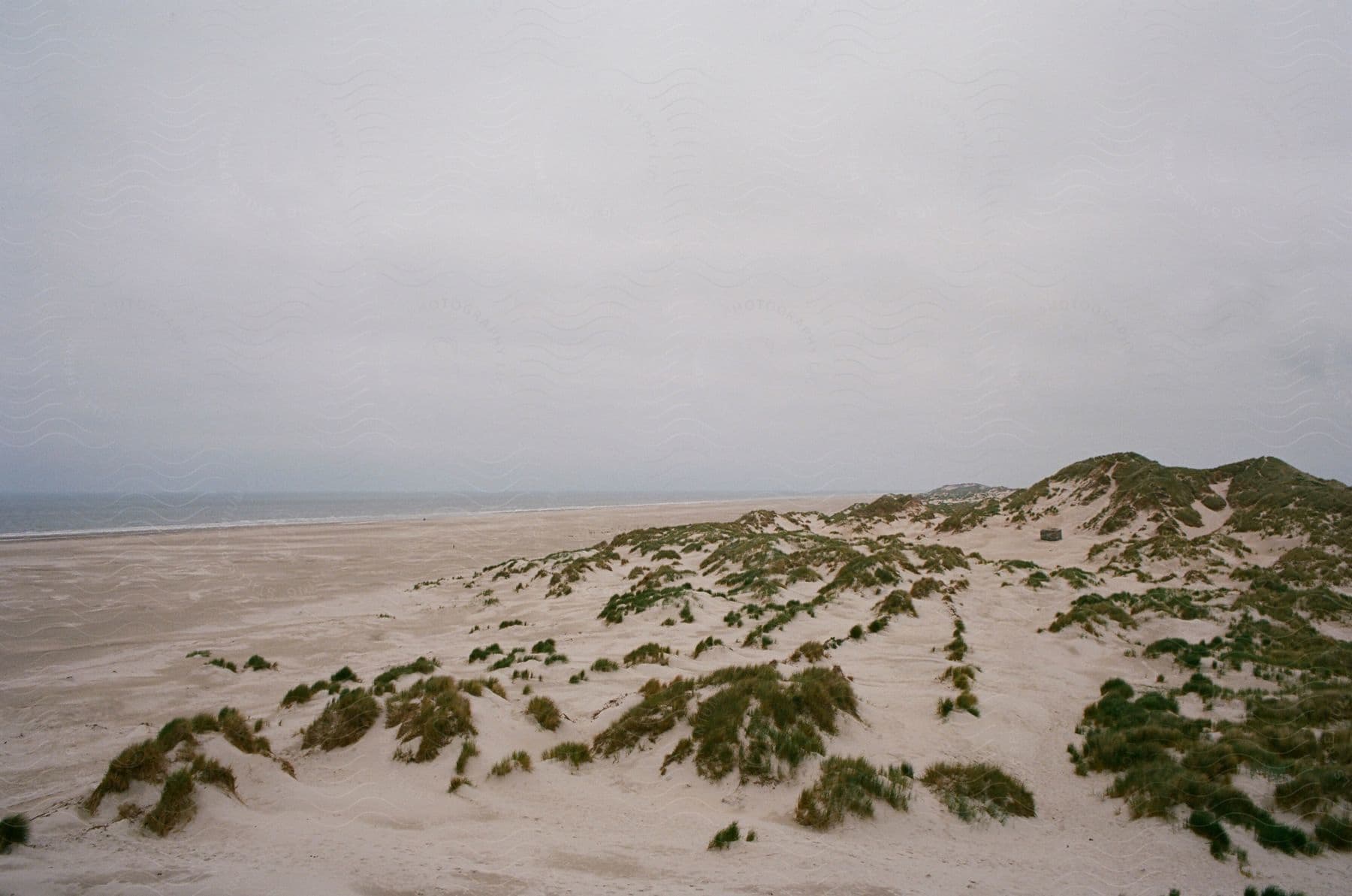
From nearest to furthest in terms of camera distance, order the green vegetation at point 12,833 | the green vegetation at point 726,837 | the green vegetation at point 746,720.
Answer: the green vegetation at point 12,833 < the green vegetation at point 726,837 < the green vegetation at point 746,720

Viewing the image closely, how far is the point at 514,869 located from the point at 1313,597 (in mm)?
24133

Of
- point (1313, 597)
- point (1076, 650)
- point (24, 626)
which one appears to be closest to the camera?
point (1076, 650)

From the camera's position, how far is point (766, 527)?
4600 cm

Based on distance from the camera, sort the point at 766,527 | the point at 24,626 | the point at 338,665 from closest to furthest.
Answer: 1. the point at 338,665
2. the point at 24,626
3. the point at 766,527

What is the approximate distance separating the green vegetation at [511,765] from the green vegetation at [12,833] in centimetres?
458

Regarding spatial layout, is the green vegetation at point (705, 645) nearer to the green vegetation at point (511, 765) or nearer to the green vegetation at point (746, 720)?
the green vegetation at point (746, 720)

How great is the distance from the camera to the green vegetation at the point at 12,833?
5106 mm

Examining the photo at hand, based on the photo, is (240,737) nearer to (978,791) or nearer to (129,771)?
(129,771)

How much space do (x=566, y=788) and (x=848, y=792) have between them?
3844 millimetres

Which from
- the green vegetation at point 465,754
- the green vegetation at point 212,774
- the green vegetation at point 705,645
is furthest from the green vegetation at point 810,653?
the green vegetation at point 212,774

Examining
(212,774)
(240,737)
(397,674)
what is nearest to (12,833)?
(212,774)

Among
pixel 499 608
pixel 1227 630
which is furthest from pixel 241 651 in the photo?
pixel 1227 630

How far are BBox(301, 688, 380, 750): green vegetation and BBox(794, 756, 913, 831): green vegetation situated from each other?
286 inches

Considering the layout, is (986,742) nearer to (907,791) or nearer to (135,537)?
(907,791)
